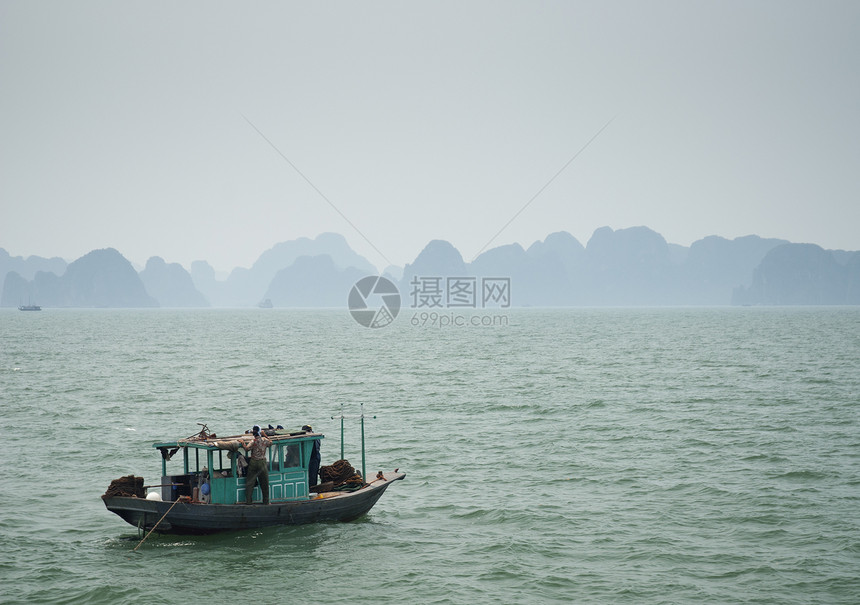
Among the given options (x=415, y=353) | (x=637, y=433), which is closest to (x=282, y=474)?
(x=637, y=433)

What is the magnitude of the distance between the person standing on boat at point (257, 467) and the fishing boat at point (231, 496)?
223 mm

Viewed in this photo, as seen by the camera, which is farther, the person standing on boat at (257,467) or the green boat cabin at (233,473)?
the green boat cabin at (233,473)

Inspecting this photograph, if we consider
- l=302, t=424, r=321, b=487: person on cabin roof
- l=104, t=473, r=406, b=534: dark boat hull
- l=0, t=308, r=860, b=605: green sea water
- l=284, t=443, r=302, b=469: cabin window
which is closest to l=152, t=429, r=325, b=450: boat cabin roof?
l=284, t=443, r=302, b=469: cabin window

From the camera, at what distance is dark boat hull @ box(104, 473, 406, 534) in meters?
21.6

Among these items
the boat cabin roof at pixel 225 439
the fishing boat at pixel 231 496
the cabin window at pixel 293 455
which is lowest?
the fishing boat at pixel 231 496

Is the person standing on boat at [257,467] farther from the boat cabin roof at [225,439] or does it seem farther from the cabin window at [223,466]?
the cabin window at [223,466]

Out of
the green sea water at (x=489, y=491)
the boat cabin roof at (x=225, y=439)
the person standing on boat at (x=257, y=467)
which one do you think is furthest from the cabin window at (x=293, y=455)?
the green sea water at (x=489, y=491)

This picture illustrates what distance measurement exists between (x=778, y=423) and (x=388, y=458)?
66.5 feet

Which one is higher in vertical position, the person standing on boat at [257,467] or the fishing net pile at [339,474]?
the person standing on boat at [257,467]

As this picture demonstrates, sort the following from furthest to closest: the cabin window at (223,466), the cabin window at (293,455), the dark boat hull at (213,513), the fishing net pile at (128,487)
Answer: the cabin window at (293,455)
the cabin window at (223,466)
the fishing net pile at (128,487)
the dark boat hull at (213,513)

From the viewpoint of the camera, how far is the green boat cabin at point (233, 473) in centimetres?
2212

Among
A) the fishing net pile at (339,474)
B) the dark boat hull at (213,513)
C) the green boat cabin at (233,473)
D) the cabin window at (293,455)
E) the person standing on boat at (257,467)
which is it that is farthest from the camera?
the fishing net pile at (339,474)


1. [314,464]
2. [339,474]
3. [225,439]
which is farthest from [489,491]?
[225,439]

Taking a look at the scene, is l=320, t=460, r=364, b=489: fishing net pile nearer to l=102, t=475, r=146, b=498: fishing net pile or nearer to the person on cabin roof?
the person on cabin roof
